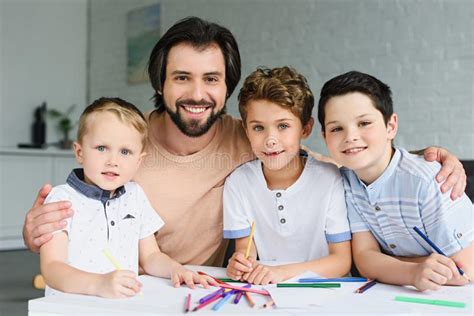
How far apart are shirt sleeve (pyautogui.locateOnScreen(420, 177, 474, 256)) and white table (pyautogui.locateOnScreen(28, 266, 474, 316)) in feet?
0.47

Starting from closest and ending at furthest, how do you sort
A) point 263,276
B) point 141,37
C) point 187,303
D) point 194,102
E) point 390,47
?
point 187,303 < point 263,276 < point 194,102 < point 390,47 < point 141,37

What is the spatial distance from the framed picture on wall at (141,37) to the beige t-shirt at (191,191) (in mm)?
3806

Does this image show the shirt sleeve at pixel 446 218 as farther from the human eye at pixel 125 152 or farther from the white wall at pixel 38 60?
the white wall at pixel 38 60

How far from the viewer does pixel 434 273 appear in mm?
1021

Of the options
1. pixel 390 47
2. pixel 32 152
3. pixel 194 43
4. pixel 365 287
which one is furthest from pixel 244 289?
pixel 32 152

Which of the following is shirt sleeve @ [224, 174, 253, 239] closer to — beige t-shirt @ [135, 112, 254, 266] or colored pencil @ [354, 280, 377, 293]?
beige t-shirt @ [135, 112, 254, 266]

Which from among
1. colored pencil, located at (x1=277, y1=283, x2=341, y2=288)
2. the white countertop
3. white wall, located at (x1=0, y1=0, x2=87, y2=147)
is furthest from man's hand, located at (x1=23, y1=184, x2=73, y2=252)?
white wall, located at (x1=0, y1=0, x2=87, y2=147)

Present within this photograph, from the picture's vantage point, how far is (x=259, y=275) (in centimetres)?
113

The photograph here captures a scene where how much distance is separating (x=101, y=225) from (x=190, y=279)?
11.3 inches

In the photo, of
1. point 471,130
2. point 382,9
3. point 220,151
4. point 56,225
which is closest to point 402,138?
point 471,130

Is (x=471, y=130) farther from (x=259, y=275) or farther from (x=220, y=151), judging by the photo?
(x=259, y=275)

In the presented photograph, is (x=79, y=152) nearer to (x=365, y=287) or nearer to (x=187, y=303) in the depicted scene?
(x=187, y=303)

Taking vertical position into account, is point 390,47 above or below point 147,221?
above

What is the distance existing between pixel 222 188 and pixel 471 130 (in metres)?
2.23
